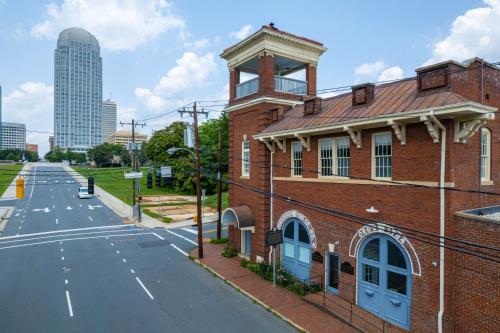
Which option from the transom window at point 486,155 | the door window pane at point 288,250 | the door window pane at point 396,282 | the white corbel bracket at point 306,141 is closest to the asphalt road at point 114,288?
the door window pane at point 288,250

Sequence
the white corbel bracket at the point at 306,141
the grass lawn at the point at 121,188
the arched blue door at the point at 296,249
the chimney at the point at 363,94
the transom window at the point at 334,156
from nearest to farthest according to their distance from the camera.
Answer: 1. the chimney at the point at 363,94
2. the transom window at the point at 334,156
3. the white corbel bracket at the point at 306,141
4. the arched blue door at the point at 296,249
5. the grass lawn at the point at 121,188

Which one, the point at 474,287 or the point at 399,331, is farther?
the point at 399,331

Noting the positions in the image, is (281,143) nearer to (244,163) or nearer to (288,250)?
(244,163)

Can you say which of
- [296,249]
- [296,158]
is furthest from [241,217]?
[296,158]

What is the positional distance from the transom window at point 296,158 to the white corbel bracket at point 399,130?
576cm

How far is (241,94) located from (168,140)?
47.2 meters

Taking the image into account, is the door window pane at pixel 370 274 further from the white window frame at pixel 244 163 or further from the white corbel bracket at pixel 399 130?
the white window frame at pixel 244 163

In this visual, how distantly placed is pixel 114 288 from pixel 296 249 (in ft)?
30.1

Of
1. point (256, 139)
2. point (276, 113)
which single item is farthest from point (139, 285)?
point (276, 113)

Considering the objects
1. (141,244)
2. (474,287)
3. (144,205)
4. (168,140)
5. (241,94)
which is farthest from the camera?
(168,140)

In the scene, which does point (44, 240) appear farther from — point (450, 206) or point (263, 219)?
point (450, 206)

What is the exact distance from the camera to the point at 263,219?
62.7 feet

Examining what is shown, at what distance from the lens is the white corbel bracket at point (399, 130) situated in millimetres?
12008

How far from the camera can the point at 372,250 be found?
1349 cm
